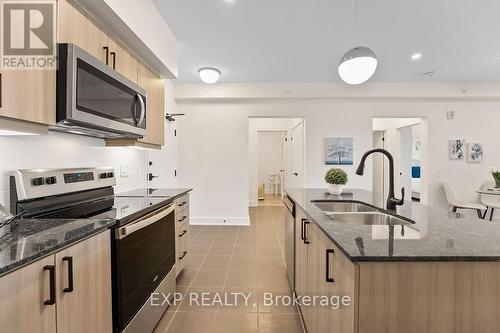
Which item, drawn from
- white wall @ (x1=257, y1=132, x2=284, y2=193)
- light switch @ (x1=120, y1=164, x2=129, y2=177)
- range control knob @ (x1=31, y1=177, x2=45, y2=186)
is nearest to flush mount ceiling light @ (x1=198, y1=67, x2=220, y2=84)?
light switch @ (x1=120, y1=164, x2=129, y2=177)

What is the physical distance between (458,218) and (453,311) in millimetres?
755

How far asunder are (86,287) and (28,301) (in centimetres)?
33

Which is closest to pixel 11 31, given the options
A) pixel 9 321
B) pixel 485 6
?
pixel 9 321

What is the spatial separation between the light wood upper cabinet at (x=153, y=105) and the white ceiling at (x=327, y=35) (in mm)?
658

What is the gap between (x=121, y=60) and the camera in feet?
6.62

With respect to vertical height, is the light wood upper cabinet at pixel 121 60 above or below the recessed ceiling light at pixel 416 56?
below

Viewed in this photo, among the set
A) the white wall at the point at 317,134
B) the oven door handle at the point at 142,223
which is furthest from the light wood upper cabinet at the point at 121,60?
the white wall at the point at 317,134

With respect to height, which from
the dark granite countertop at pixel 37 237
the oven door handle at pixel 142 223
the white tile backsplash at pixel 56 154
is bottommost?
the oven door handle at pixel 142 223

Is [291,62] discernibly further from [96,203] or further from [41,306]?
[41,306]

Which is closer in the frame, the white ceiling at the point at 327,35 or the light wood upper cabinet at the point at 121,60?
the light wood upper cabinet at the point at 121,60

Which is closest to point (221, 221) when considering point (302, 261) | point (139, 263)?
point (302, 261)

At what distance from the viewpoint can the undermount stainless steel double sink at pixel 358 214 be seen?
164cm

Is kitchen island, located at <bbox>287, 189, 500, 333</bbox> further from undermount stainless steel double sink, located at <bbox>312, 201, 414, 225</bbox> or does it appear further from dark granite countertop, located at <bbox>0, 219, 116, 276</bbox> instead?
dark granite countertop, located at <bbox>0, 219, 116, 276</bbox>

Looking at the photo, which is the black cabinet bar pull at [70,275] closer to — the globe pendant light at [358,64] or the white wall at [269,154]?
the globe pendant light at [358,64]
